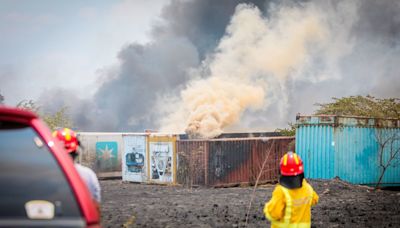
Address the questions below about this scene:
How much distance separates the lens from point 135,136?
87.8ft

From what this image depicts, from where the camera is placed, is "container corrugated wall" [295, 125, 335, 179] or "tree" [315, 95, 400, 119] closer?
"container corrugated wall" [295, 125, 335, 179]

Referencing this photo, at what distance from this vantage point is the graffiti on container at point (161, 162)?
25.1 metres

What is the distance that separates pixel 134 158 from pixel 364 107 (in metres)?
13.2

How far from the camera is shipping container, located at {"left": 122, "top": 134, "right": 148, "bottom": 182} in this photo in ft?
86.8

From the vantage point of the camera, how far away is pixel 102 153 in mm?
28672

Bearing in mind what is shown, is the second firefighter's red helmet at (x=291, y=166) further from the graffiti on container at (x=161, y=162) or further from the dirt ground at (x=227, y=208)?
the graffiti on container at (x=161, y=162)

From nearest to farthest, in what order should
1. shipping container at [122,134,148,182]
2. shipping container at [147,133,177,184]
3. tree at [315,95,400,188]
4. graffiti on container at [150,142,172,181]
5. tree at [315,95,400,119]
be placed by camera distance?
tree at [315,95,400,188], shipping container at [147,133,177,184], graffiti on container at [150,142,172,181], shipping container at [122,134,148,182], tree at [315,95,400,119]

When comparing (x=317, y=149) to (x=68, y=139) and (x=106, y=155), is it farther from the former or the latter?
(x=68, y=139)

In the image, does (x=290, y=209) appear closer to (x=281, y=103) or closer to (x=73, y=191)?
(x=73, y=191)

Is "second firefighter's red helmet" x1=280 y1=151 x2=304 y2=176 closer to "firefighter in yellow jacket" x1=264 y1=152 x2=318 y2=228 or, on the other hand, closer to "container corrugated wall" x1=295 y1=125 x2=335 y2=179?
"firefighter in yellow jacket" x1=264 y1=152 x2=318 y2=228

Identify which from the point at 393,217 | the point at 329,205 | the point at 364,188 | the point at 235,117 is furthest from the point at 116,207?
the point at 235,117

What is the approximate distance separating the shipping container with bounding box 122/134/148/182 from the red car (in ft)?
77.5

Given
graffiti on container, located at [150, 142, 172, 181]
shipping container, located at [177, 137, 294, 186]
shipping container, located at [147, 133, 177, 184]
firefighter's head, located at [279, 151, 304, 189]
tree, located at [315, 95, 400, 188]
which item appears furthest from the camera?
graffiti on container, located at [150, 142, 172, 181]

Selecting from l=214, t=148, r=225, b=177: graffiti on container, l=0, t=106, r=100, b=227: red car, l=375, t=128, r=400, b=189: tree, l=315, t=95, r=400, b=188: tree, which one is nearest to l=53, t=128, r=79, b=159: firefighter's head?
l=0, t=106, r=100, b=227: red car
